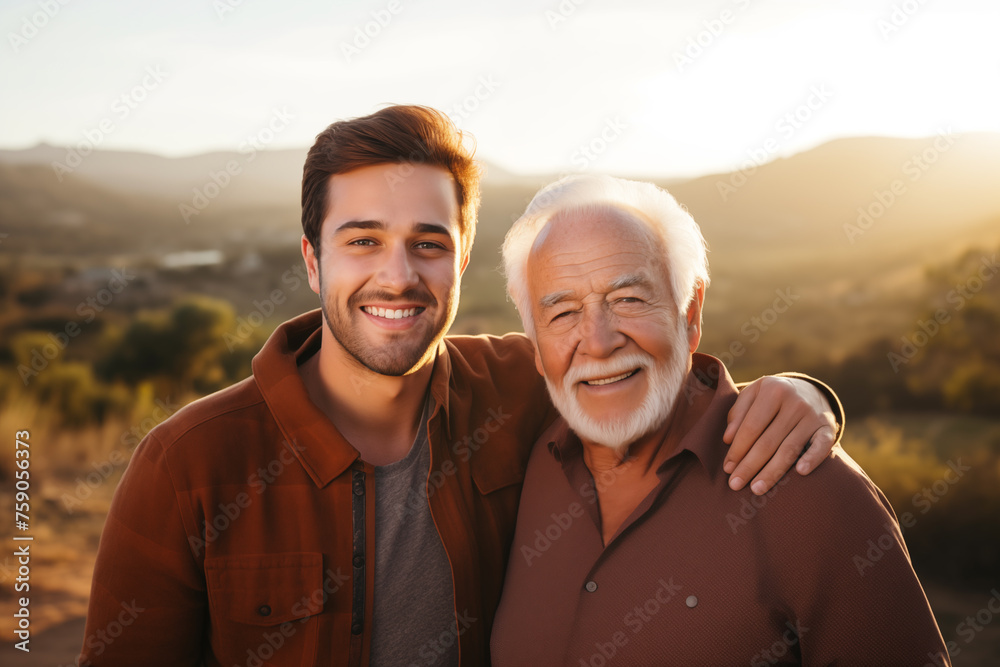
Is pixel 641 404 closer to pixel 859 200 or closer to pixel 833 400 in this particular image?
pixel 833 400

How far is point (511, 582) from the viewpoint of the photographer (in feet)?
8.32

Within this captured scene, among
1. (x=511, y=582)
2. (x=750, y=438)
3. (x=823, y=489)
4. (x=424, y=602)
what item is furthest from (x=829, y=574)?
(x=424, y=602)

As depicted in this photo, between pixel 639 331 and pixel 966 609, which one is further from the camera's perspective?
pixel 966 609

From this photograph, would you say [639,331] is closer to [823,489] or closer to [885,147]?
[823,489]

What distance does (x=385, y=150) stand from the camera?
8.93ft

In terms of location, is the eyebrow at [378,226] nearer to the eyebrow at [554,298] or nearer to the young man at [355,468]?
the young man at [355,468]

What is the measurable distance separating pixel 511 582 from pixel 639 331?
111 cm

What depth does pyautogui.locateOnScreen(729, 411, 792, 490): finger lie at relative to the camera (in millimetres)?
2045

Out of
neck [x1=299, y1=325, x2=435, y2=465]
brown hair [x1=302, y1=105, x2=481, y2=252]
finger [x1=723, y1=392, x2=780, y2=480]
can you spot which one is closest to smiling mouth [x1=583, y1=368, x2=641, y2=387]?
finger [x1=723, y1=392, x2=780, y2=480]

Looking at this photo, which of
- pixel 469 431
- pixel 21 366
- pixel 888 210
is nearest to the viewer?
pixel 469 431

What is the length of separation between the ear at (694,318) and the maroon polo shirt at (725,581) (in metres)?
0.26

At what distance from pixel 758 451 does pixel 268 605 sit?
1.81m

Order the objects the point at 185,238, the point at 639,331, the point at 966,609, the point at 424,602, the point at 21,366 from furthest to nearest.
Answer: the point at 185,238
the point at 21,366
the point at 966,609
the point at 424,602
the point at 639,331

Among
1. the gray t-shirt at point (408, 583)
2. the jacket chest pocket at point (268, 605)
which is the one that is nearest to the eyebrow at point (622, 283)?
the gray t-shirt at point (408, 583)
